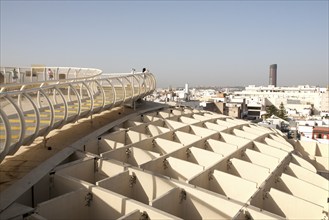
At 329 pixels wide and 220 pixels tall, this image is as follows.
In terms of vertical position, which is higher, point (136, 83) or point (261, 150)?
point (136, 83)

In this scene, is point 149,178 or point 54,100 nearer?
point 149,178

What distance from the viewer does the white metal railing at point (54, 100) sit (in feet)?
29.2

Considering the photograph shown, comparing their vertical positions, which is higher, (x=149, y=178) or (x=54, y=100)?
(x=54, y=100)

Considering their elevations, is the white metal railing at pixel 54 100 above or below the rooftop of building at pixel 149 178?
above

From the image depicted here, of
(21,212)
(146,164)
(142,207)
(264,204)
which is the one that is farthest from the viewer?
(146,164)

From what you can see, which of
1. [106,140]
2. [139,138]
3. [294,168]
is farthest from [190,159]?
[294,168]

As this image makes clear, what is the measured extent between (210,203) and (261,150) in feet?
30.0

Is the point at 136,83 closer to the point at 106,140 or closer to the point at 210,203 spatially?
the point at 106,140

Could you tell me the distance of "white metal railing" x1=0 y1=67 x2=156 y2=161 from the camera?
29.2 ft

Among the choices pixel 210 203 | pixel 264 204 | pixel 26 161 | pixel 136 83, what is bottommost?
pixel 264 204

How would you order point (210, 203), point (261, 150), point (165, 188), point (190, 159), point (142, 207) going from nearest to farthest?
point (142, 207) < point (210, 203) < point (165, 188) < point (190, 159) < point (261, 150)

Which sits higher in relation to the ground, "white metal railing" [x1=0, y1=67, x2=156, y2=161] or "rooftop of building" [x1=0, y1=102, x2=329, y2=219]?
"white metal railing" [x1=0, y1=67, x2=156, y2=161]

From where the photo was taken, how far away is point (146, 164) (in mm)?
12133

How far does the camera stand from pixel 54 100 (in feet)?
41.1
